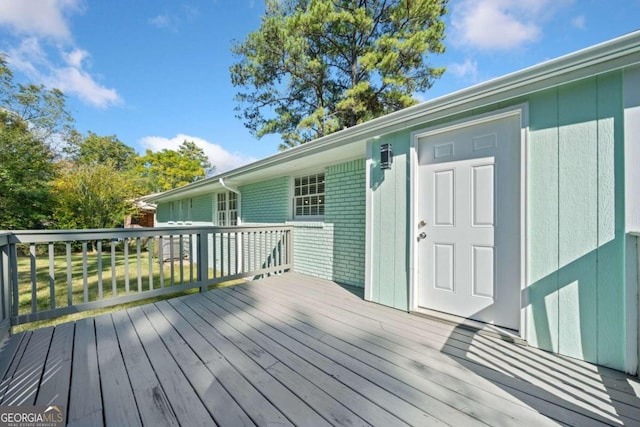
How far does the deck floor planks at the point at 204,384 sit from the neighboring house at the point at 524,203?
211 cm

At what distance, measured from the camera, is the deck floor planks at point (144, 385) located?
135cm

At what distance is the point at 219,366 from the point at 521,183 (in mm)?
2822

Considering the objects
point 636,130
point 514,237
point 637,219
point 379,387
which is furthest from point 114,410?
point 636,130

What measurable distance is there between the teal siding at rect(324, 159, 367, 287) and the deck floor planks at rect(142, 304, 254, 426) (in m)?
2.61

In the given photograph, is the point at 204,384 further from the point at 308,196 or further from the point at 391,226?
the point at 308,196

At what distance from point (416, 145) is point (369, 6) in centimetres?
872

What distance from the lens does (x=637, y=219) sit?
172 cm

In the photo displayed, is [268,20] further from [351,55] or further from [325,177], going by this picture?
[325,177]

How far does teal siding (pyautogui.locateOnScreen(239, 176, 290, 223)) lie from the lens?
18.8 ft

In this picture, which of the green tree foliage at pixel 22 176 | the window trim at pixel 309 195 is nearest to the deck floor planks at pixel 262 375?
the window trim at pixel 309 195

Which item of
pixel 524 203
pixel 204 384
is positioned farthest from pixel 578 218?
pixel 204 384

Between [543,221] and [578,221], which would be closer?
[578,221]

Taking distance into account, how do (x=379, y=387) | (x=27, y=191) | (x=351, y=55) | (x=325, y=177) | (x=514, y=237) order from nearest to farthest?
(x=379, y=387) → (x=514, y=237) → (x=325, y=177) → (x=351, y=55) → (x=27, y=191)

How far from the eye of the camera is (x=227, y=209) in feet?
27.2
